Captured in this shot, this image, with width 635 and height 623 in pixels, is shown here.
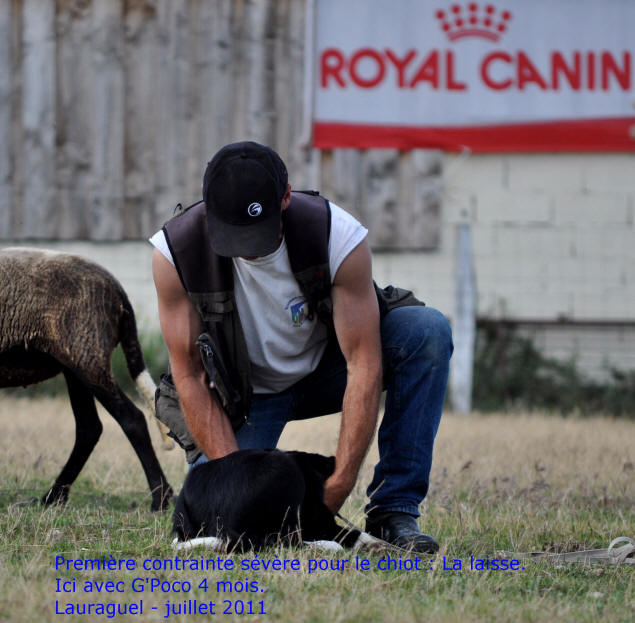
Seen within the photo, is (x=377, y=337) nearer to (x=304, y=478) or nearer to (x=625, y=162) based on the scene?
(x=304, y=478)

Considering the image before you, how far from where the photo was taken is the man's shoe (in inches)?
160

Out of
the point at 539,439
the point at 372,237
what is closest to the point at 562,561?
the point at 539,439

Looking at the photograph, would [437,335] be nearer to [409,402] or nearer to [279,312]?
[409,402]

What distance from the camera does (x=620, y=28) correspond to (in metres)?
9.81

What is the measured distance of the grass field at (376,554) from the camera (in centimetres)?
315

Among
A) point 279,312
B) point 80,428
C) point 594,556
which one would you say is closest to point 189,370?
point 279,312

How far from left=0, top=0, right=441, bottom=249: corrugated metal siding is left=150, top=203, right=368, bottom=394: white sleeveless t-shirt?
5.44 meters

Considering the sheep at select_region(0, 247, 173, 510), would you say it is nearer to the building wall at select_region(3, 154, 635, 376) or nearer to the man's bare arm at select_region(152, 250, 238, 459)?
the man's bare arm at select_region(152, 250, 238, 459)

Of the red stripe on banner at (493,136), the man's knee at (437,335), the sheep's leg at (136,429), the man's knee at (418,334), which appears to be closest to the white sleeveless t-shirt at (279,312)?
the man's knee at (418,334)

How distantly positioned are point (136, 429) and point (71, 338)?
1.87 feet

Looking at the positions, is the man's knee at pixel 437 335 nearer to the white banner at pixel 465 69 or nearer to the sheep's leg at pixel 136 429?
the sheep's leg at pixel 136 429

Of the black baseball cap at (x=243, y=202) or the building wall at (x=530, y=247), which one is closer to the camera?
the black baseball cap at (x=243, y=202)

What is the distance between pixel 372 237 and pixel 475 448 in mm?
3258

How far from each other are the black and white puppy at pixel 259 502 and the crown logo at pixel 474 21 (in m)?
6.67
